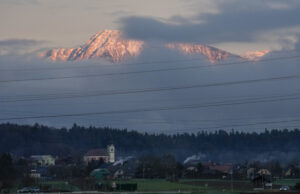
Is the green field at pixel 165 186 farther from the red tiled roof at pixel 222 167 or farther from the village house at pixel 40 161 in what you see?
the village house at pixel 40 161

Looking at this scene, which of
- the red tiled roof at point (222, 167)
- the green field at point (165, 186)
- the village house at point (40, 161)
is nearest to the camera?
the green field at point (165, 186)

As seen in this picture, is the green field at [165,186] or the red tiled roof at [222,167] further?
the red tiled roof at [222,167]

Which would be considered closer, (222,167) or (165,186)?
(165,186)

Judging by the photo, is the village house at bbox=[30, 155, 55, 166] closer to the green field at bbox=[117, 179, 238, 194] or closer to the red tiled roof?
the green field at bbox=[117, 179, 238, 194]

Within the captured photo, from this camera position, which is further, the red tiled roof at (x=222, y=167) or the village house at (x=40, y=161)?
the village house at (x=40, y=161)

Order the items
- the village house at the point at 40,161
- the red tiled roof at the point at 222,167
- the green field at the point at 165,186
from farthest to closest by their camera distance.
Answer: the village house at the point at 40,161, the red tiled roof at the point at 222,167, the green field at the point at 165,186

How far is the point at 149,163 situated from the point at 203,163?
18209 mm

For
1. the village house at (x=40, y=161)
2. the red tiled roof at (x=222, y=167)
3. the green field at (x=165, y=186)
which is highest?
the village house at (x=40, y=161)

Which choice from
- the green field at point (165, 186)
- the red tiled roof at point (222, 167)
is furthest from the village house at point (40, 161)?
the red tiled roof at point (222, 167)

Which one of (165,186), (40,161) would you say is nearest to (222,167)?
(165,186)

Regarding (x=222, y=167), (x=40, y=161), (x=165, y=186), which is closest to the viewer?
(x=165, y=186)

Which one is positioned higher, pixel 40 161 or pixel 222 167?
pixel 40 161

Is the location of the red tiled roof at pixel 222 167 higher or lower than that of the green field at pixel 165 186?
higher

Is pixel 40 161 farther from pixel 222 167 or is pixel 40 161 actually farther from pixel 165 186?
pixel 165 186
